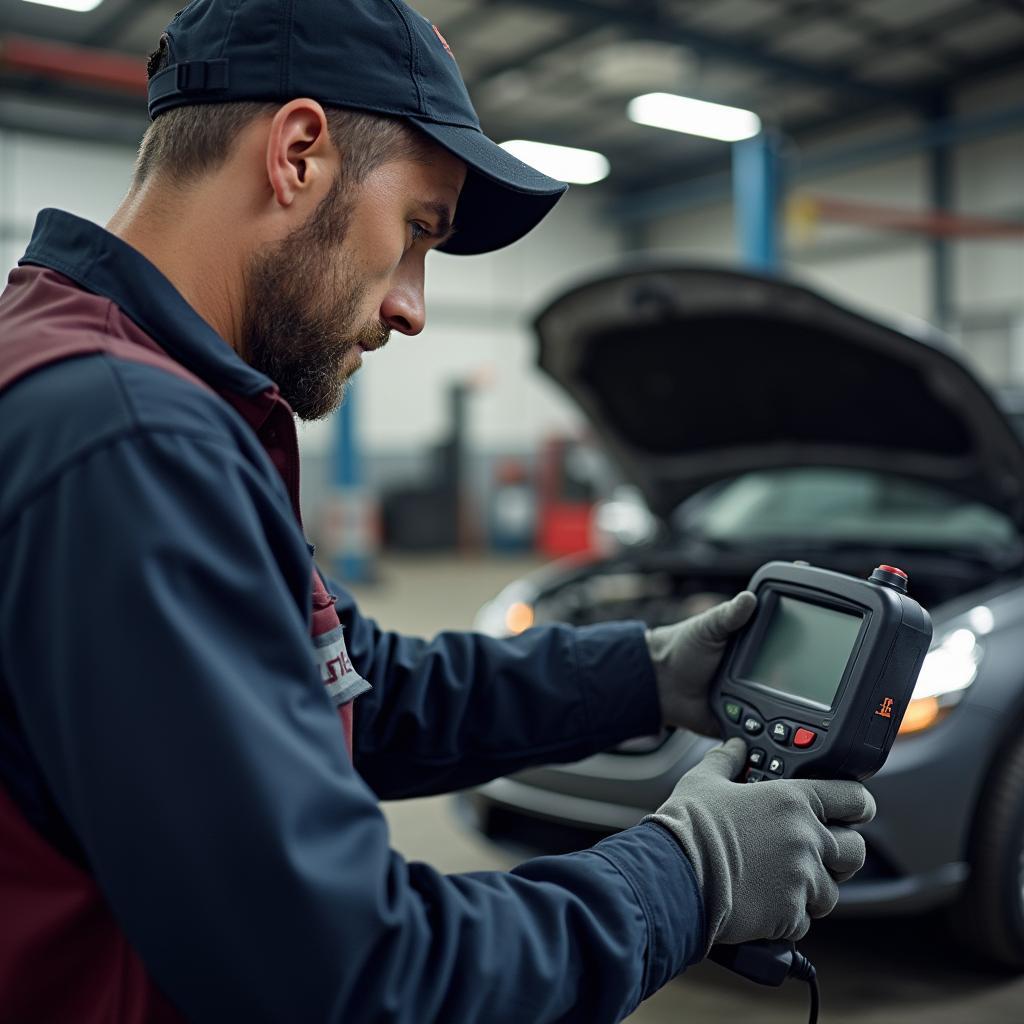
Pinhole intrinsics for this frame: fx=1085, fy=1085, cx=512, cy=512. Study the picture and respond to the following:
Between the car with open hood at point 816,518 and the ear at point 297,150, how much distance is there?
4.38ft

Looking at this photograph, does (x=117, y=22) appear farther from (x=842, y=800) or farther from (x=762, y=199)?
(x=842, y=800)

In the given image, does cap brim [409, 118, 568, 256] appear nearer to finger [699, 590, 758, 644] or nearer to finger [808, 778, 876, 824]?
finger [699, 590, 758, 644]

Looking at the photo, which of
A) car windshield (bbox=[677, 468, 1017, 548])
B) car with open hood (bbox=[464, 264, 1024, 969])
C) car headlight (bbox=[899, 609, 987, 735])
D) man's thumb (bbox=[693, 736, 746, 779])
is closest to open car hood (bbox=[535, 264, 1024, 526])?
car with open hood (bbox=[464, 264, 1024, 969])

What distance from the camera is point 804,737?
1124mm

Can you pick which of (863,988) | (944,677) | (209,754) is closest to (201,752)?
(209,754)

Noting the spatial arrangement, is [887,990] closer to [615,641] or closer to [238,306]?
[615,641]

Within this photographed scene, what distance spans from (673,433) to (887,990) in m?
1.58

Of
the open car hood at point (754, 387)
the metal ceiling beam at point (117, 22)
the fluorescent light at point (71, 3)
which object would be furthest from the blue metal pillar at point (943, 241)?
the open car hood at point (754, 387)

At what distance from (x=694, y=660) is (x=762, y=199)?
5398mm

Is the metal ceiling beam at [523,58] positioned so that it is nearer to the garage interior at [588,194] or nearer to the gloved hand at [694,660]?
the garage interior at [588,194]

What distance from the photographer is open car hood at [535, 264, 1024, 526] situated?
252cm

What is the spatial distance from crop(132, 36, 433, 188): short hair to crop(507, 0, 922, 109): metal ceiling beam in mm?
7859

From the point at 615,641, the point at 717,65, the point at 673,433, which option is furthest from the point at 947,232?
the point at 615,641

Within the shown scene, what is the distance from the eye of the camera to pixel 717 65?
10125 mm
